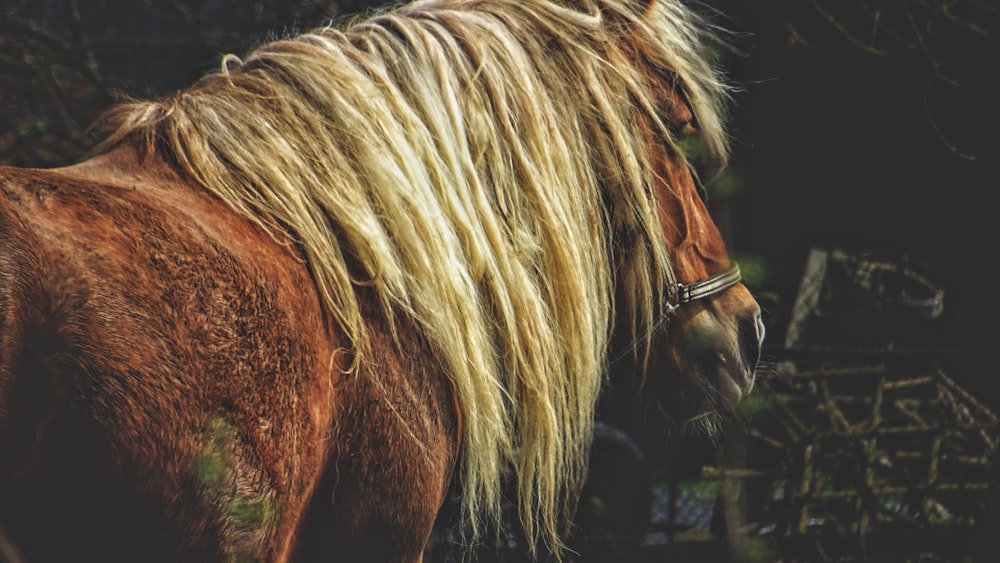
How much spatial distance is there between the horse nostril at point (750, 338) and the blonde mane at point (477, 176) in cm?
25

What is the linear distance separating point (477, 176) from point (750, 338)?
2.50 ft

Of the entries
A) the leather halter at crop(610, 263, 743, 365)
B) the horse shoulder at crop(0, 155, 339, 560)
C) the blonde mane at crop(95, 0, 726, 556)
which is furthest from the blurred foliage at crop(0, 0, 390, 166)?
the horse shoulder at crop(0, 155, 339, 560)

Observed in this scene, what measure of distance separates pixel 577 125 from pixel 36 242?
3.08ft

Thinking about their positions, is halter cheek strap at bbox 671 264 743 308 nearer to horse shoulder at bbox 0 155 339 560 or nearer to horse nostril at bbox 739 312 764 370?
horse nostril at bbox 739 312 764 370

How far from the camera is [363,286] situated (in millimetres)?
1281

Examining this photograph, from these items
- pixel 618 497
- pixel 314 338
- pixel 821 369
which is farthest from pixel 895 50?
pixel 314 338

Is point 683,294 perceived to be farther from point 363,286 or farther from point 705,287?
point 363,286

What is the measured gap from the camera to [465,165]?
1443 millimetres

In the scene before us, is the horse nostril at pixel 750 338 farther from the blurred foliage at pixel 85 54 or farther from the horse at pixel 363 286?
the blurred foliage at pixel 85 54

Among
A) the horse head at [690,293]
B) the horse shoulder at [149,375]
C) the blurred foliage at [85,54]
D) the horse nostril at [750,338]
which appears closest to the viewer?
the horse shoulder at [149,375]

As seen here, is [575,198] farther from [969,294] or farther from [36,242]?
[969,294]

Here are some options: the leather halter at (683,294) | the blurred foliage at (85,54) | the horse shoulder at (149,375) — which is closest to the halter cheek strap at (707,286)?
the leather halter at (683,294)

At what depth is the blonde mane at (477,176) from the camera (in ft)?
4.24

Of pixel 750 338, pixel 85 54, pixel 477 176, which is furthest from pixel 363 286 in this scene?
pixel 85 54
